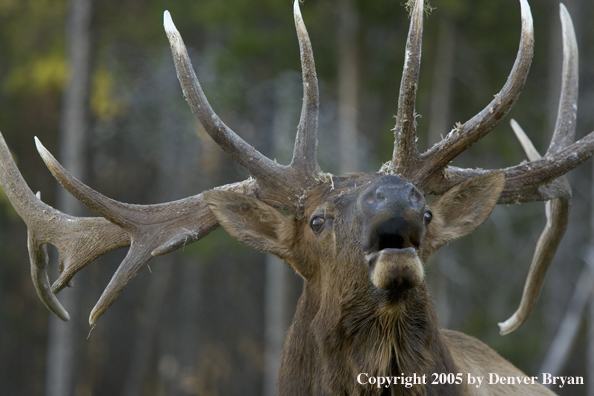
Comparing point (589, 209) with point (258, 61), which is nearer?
point (258, 61)

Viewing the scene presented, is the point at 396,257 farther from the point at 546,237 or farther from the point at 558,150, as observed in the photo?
the point at 546,237

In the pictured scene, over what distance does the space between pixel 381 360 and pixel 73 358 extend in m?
9.43

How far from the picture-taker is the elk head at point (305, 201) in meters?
4.16

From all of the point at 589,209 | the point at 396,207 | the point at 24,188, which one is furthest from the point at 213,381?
the point at 396,207

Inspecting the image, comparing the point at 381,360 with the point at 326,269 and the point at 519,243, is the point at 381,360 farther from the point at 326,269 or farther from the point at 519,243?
the point at 519,243

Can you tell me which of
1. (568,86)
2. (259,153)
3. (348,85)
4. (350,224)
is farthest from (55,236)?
(348,85)

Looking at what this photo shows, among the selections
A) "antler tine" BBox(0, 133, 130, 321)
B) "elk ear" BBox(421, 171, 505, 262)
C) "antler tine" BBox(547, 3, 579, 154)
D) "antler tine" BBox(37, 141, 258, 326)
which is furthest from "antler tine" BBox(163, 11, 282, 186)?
"antler tine" BBox(547, 3, 579, 154)

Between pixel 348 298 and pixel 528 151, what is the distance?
7.73ft

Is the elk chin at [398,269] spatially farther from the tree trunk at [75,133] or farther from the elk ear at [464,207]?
the tree trunk at [75,133]

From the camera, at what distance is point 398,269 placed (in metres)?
3.51

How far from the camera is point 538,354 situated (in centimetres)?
1520

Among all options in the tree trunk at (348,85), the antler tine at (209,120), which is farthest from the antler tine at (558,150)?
the tree trunk at (348,85)

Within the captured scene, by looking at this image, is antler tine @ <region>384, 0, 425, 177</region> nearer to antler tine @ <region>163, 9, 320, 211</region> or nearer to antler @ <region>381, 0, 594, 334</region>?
antler @ <region>381, 0, 594, 334</region>

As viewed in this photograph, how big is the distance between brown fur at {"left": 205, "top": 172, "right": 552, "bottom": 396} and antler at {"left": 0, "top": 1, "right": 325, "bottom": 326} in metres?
0.22
